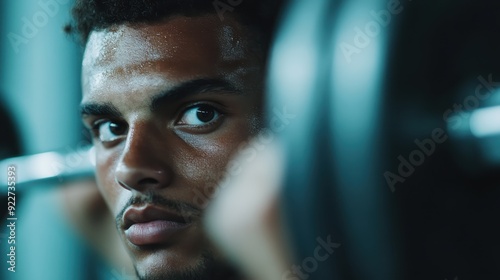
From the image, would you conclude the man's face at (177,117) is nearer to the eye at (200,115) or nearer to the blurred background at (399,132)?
the eye at (200,115)

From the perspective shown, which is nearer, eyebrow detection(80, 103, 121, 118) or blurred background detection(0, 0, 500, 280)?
blurred background detection(0, 0, 500, 280)

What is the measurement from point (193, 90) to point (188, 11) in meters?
0.06

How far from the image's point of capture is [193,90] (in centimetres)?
50

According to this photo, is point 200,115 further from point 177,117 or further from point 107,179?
point 107,179

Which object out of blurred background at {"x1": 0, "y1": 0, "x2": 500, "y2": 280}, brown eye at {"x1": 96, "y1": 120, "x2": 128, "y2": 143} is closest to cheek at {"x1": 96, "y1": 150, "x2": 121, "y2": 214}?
brown eye at {"x1": 96, "y1": 120, "x2": 128, "y2": 143}

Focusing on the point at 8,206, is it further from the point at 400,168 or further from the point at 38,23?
the point at 400,168

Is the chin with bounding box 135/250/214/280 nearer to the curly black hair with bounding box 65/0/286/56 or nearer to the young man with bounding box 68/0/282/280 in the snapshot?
the young man with bounding box 68/0/282/280

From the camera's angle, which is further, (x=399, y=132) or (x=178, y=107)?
(x=178, y=107)

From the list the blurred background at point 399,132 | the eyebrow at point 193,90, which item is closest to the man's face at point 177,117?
the eyebrow at point 193,90

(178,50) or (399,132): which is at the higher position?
(178,50)

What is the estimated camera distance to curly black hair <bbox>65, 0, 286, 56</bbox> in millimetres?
476

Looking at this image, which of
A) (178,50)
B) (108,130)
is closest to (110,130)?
(108,130)

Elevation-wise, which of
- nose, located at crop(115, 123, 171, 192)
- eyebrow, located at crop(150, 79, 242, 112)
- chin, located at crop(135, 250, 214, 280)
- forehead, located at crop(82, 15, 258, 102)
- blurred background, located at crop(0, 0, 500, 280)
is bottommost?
blurred background, located at crop(0, 0, 500, 280)

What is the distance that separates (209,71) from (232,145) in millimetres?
59
